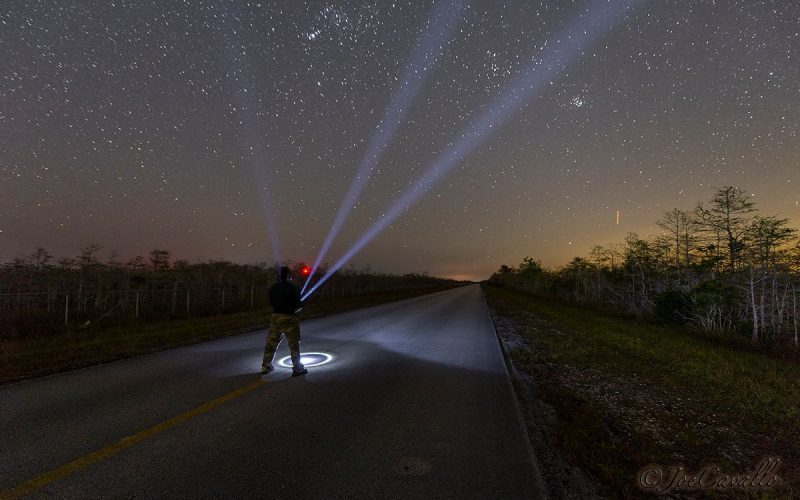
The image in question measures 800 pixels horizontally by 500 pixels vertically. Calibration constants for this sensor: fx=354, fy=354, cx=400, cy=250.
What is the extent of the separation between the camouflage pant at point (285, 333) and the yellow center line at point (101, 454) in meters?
1.35

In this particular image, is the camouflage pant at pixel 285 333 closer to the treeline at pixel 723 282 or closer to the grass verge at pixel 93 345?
the grass verge at pixel 93 345

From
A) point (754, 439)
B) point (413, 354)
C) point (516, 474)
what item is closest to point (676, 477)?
point (516, 474)

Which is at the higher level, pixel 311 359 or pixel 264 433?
pixel 264 433

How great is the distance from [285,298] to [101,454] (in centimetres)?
334

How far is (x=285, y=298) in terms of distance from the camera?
6.41 meters

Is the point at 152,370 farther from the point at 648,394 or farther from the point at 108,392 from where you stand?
the point at 648,394

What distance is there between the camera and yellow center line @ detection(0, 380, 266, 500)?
2750mm

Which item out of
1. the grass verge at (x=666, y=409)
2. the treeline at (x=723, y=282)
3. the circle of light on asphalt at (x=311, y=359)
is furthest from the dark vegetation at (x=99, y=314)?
the treeline at (x=723, y=282)

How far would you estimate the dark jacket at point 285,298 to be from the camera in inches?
252

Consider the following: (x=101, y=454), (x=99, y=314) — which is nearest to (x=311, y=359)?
(x=101, y=454)

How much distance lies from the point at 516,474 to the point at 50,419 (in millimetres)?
5278

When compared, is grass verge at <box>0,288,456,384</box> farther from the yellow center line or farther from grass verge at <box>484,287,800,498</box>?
grass verge at <box>484,287,800,498</box>

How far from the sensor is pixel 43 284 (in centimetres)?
1709

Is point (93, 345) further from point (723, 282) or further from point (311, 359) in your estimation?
point (723, 282)
